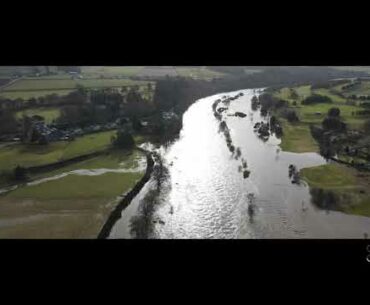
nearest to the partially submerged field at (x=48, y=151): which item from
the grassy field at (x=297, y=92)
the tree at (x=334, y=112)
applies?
the tree at (x=334, y=112)

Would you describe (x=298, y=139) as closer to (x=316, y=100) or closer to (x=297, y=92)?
(x=316, y=100)

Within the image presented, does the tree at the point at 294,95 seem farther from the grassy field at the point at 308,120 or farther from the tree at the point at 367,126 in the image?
the tree at the point at 367,126

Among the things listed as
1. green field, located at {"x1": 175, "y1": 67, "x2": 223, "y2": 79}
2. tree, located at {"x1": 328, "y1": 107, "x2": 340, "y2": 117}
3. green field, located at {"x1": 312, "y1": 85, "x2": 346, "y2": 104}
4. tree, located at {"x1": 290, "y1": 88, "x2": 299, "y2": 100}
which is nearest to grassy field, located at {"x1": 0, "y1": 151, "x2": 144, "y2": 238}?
tree, located at {"x1": 328, "y1": 107, "x2": 340, "y2": 117}

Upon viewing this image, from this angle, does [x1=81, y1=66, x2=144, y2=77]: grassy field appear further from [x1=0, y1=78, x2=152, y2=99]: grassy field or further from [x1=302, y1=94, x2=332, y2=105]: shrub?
[x1=302, y1=94, x2=332, y2=105]: shrub
